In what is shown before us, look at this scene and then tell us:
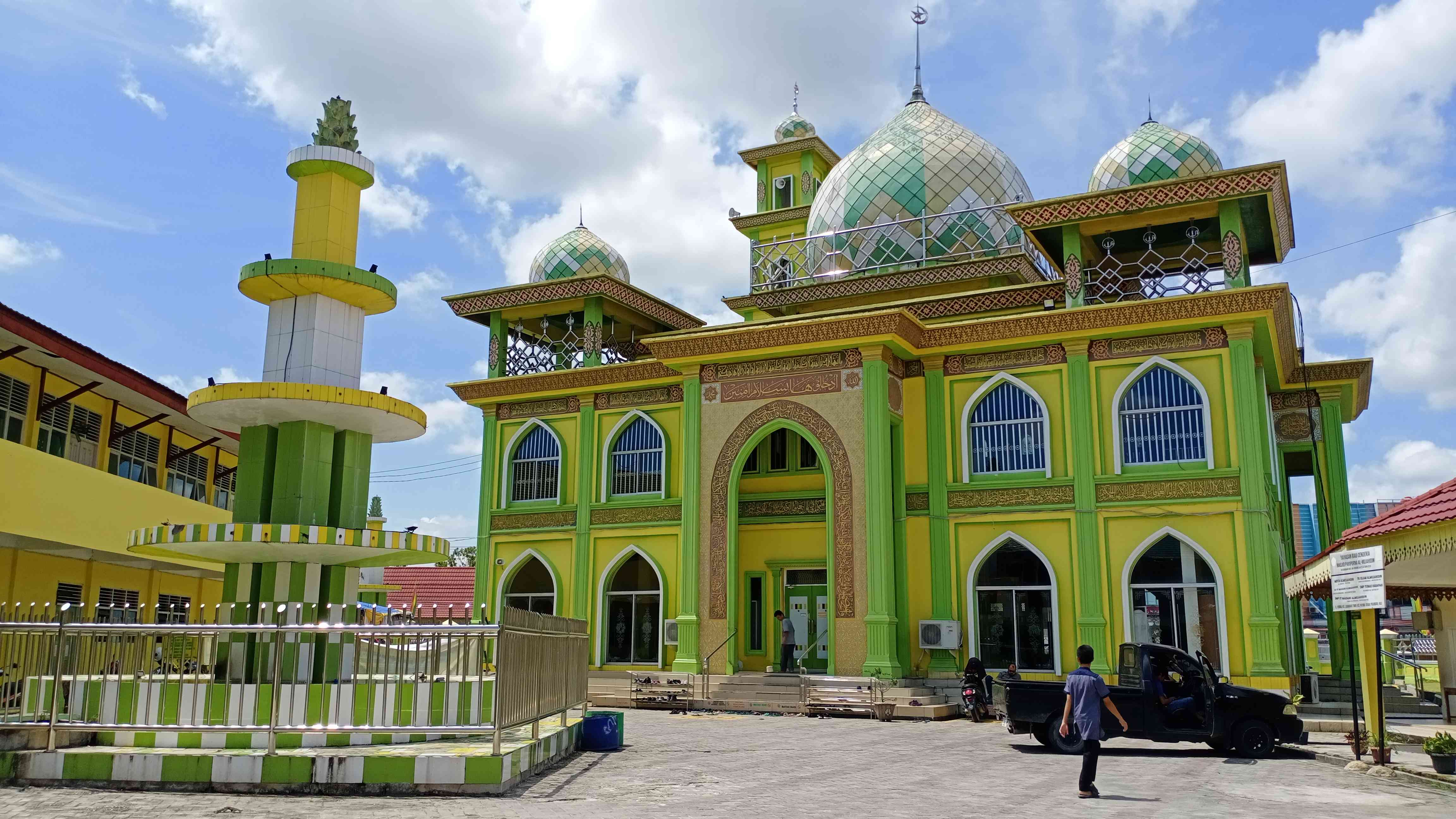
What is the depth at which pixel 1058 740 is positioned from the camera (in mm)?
12203

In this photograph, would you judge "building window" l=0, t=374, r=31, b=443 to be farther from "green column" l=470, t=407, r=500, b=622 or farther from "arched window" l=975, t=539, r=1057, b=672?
"arched window" l=975, t=539, r=1057, b=672

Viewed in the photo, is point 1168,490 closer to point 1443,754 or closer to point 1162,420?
point 1162,420

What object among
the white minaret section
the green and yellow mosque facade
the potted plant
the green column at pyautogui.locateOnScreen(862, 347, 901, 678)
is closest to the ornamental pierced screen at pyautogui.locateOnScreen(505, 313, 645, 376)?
the green and yellow mosque facade

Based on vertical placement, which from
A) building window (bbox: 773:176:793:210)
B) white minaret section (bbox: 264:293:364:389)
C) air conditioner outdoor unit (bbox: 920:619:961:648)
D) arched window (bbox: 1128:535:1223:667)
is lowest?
air conditioner outdoor unit (bbox: 920:619:961:648)

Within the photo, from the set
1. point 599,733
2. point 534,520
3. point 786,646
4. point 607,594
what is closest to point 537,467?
point 534,520

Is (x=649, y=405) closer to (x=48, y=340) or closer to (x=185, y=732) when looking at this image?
(x=48, y=340)

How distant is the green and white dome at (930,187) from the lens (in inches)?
886

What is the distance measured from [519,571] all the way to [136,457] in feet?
24.5

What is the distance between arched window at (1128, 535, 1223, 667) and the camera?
17.1 metres

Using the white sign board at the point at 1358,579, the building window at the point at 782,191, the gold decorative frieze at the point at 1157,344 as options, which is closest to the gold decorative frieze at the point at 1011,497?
the gold decorative frieze at the point at 1157,344

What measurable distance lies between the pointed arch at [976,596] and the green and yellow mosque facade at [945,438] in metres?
0.05

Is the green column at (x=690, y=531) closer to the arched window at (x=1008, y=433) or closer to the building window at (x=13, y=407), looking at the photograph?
the arched window at (x=1008, y=433)

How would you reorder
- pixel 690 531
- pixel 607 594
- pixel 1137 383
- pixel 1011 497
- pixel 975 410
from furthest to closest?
pixel 607 594 < pixel 690 531 < pixel 975 410 < pixel 1011 497 < pixel 1137 383

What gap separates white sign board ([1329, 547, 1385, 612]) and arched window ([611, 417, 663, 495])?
12464 mm
